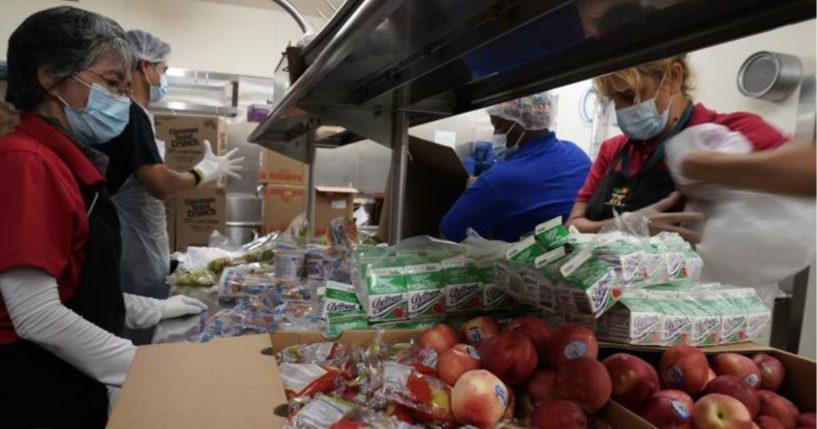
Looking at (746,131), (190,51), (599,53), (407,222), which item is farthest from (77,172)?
(190,51)

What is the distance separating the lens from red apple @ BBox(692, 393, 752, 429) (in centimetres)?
72

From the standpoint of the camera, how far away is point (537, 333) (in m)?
0.90

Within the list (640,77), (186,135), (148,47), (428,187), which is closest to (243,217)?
(186,135)

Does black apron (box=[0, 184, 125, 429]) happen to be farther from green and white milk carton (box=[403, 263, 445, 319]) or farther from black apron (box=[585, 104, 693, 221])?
black apron (box=[585, 104, 693, 221])

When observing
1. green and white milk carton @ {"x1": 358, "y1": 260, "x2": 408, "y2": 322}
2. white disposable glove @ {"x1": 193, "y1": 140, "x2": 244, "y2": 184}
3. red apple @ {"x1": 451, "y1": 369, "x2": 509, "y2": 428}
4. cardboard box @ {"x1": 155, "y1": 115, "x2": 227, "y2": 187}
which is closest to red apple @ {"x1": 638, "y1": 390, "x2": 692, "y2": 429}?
red apple @ {"x1": 451, "y1": 369, "x2": 509, "y2": 428}

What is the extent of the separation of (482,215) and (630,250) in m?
0.97

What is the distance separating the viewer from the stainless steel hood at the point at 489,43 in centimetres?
76

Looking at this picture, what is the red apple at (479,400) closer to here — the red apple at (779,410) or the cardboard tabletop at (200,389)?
the cardboard tabletop at (200,389)

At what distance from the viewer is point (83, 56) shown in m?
1.38

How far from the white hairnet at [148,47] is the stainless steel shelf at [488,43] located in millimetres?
1524

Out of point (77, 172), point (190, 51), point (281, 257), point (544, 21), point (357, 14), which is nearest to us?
point (357, 14)

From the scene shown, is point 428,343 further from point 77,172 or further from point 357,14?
point 77,172

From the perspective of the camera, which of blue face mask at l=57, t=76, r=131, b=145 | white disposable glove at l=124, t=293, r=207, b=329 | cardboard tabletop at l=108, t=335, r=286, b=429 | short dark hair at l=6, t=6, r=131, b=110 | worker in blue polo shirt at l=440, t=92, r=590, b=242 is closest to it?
cardboard tabletop at l=108, t=335, r=286, b=429

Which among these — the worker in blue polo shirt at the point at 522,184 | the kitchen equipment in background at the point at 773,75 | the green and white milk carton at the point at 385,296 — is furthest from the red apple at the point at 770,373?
the kitchen equipment in background at the point at 773,75
